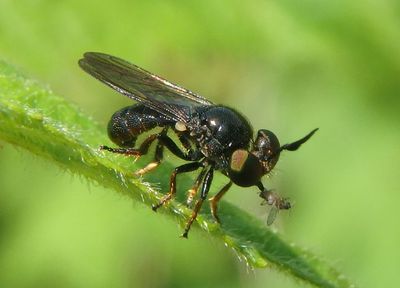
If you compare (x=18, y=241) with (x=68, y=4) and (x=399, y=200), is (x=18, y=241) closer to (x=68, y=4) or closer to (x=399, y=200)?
(x=68, y=4)

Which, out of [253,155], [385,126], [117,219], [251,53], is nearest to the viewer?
[253,155]

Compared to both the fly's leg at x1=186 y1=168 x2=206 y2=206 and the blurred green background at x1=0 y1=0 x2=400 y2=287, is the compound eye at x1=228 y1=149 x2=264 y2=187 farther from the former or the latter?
the blurred green background at x1=0 y1=0 x2=400 y2=287

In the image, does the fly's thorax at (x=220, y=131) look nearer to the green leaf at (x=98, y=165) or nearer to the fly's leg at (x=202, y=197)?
the fly's leg at (x=202, y=197)

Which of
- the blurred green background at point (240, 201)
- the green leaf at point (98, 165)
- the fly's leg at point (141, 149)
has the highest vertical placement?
the green leaf at point (98, 165)

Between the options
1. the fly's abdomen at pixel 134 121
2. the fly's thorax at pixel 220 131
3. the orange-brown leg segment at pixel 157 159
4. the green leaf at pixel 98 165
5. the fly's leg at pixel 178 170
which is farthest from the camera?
the fly's abdomen at pixel 134 121

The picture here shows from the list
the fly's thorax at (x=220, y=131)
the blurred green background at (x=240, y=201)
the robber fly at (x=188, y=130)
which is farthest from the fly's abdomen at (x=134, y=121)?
the blurred green background at (x=240, y=201)

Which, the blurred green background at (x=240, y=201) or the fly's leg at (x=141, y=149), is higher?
the fly's leg at (x=141, y=149)

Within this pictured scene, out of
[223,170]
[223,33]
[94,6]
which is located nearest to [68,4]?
Result: [94,6]

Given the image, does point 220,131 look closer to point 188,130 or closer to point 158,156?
point 188,130

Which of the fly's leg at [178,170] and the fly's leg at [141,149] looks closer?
the fly's leg at [178,170]
